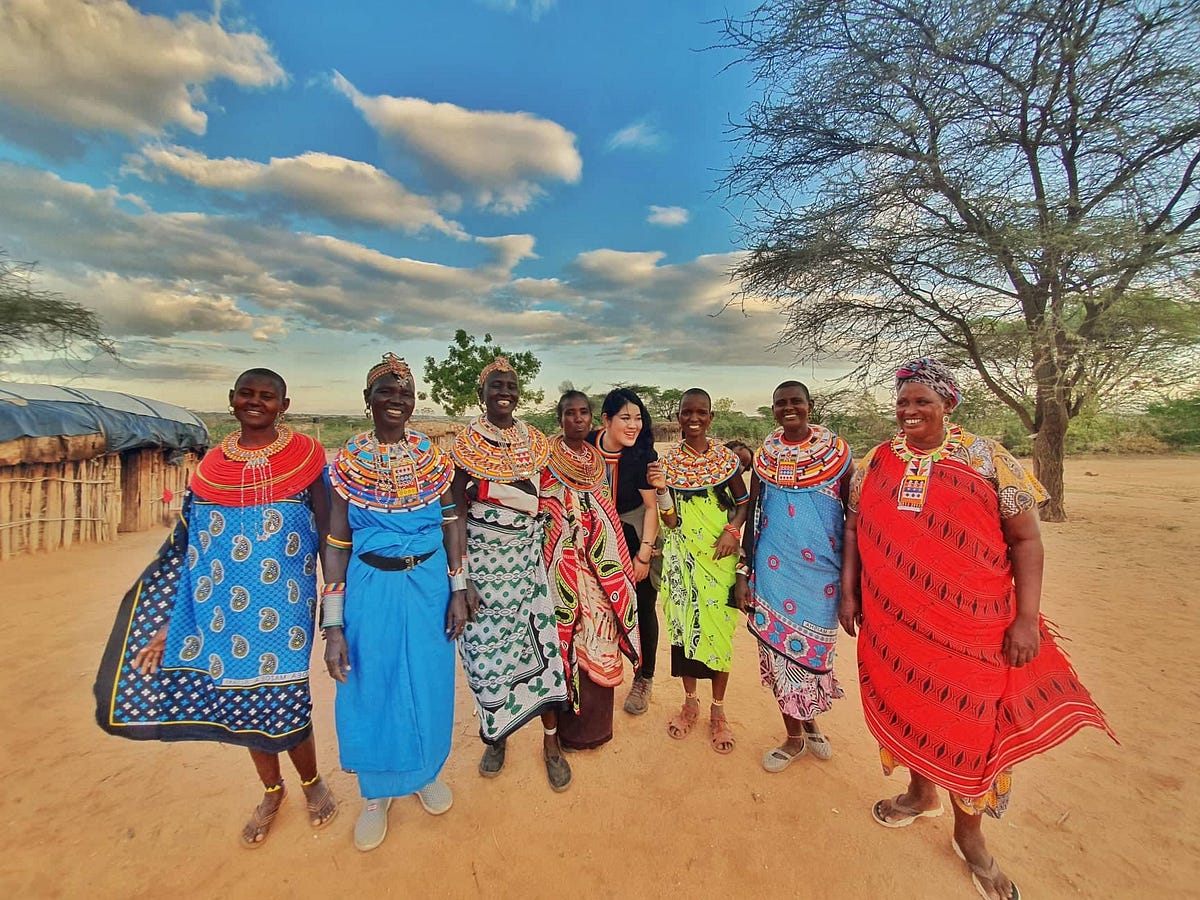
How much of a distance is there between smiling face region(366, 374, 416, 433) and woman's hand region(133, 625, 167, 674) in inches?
46.8

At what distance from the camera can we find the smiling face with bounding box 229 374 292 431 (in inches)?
82.3

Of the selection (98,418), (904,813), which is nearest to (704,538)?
(904,813)

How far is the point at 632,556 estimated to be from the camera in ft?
10.5

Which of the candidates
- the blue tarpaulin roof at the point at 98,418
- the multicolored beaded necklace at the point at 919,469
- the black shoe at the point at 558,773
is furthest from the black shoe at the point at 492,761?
the blue tarpaulin roof at the point at 98,418

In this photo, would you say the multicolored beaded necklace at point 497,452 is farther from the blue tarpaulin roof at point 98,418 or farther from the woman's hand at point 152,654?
the blue tarpaulin roof at point 98,418

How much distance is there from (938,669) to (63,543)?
11.0 metres

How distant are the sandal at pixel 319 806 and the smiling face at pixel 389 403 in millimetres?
1641

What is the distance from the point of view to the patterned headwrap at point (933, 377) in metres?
2.12

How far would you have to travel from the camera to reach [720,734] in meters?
2.95

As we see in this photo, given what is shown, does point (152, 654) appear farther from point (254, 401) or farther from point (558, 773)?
point (558, 773)

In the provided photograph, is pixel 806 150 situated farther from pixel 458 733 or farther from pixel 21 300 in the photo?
pixel 21 300

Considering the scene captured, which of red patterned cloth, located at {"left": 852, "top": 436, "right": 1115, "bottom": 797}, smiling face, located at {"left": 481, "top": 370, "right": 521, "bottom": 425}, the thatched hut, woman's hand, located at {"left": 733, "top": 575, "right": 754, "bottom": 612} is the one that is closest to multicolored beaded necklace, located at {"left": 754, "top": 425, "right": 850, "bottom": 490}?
red patterned cloth, located at {"left": 852, "top": 436, "right": 1115, "bottom": 797}

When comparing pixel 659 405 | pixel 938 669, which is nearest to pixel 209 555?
pixel 938 669

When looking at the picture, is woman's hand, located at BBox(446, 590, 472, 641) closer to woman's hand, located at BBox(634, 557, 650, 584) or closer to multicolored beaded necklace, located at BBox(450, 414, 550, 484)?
multicolored beaded necklace, located at BBox(450, 414, 550, 484)
